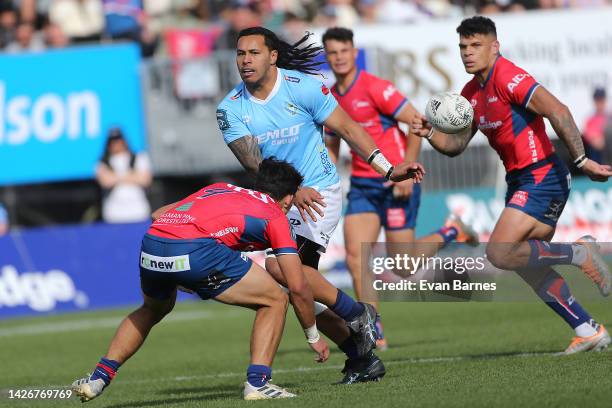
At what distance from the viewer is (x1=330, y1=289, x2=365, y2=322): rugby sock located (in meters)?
9.38

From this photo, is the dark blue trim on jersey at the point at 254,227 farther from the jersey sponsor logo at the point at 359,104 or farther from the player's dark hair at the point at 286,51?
the jersey sponsor logo at the point at 359,104

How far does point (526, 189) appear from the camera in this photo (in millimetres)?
10539

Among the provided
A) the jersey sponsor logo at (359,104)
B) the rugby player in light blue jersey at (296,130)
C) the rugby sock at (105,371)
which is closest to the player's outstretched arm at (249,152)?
the rugby player in light blue jersey at (296,130)

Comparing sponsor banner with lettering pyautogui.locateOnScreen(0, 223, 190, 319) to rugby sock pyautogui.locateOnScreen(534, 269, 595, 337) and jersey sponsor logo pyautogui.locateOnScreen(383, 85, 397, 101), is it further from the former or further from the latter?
rugby sock pyautogui.locateOnScreen(534, 269, 595, 337)

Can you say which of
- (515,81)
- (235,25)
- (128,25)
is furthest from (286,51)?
(128,25)

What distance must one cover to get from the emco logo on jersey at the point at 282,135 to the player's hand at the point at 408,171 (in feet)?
2.90

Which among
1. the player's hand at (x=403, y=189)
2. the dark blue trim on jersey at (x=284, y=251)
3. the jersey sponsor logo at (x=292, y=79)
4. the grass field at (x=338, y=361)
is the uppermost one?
the jersey sponsor logo at (x=292, y=79)

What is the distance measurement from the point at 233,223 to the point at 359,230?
415 centimetres

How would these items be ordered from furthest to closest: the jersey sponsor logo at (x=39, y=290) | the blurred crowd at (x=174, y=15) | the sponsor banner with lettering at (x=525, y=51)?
the blurred crowd at (x=174, y=15) → the sponsor banner with lettering at (x=525, y=51) → the jersey sponsor logo at (x=39, y=290)

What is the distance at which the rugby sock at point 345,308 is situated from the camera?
9.38 meters

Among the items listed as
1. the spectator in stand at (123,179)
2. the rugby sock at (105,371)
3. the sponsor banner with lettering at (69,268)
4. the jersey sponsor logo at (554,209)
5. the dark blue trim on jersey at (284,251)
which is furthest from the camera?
the spectator in stand at (123,179)

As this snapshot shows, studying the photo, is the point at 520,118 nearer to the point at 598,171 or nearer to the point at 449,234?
the point at 598,171

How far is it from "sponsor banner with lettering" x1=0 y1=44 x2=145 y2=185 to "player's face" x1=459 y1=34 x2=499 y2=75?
10.4 metres

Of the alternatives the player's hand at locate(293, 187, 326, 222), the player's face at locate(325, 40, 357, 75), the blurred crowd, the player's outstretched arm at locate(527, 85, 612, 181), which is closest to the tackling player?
the player's face at locate(325, 40, 357, 75)
